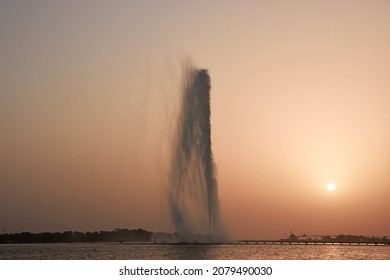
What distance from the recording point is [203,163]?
3703 centimetres
